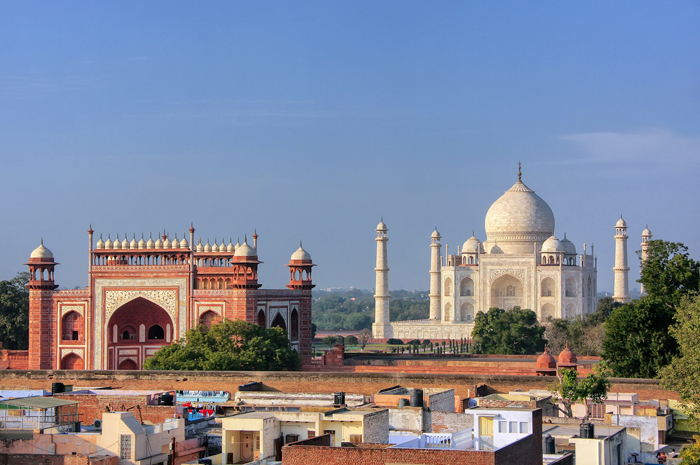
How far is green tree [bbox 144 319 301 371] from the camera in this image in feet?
93.5

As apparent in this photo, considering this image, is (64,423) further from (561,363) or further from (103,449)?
(561,363)

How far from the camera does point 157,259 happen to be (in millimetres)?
34469

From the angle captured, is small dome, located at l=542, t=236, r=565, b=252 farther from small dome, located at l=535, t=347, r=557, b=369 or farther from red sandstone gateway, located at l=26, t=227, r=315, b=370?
small dome, located at l=535, t=347, r=557, b=369

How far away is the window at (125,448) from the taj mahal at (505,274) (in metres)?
42.2

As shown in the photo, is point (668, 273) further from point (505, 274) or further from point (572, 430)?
point (505, 274)

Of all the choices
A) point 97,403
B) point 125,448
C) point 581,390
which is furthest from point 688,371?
point 125,448

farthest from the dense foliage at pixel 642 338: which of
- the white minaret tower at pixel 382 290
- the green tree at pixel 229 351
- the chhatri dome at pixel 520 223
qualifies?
the white minaret tower at pixel 382 290

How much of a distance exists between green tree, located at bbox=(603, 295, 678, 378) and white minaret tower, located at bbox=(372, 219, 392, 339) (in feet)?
105

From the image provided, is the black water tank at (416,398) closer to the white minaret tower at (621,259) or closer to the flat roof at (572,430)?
the flat roof at (572,430)

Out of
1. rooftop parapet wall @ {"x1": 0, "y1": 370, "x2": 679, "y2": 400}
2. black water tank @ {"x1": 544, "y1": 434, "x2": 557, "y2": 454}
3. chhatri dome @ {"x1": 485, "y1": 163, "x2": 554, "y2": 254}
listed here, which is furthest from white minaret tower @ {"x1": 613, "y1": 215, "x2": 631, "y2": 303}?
black water tank @ {"x1": 544, "y1": 434, "x2": 557, "y2": 454}

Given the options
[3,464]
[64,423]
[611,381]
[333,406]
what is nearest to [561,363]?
[611,381]

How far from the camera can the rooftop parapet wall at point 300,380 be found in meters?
23.6

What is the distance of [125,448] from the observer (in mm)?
14539

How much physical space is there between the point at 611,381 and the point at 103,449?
11392mm
